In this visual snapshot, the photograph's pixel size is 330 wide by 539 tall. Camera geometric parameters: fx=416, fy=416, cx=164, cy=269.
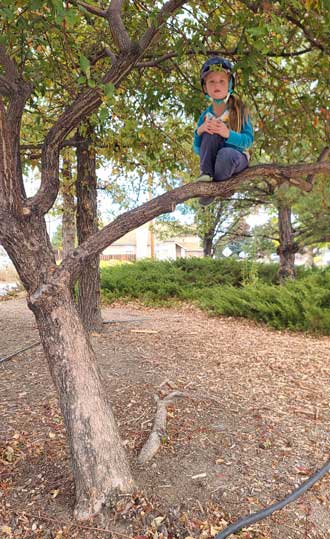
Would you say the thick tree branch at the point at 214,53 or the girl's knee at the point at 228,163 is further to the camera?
the thick tree branch at the point at 214,53

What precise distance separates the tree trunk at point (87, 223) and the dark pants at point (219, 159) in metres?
2.86

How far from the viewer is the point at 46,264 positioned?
6.64ft

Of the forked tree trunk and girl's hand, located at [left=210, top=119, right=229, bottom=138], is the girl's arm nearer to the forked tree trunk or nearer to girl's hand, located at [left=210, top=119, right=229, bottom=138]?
girl's hand, located at [left=210, top=119, right=229, bottom=138]

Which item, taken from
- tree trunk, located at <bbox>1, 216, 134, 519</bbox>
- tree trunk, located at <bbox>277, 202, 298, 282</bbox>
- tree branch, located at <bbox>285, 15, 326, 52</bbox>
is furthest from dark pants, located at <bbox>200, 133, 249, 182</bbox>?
tree trunk, located at <bbox>277, 202, 298, 282</bbox>

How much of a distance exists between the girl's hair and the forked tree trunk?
1270mm

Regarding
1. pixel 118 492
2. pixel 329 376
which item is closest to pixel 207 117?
pixel 118 492

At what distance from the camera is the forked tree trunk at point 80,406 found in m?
1.94

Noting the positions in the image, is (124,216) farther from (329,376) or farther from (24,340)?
(24,340)

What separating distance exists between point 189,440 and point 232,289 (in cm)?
476

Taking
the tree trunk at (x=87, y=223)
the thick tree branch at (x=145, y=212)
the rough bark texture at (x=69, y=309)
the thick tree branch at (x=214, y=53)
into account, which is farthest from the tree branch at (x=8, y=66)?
the tree trunk at (x=87, y=223)

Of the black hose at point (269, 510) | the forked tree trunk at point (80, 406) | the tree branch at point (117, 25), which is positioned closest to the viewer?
the black hose at point (269, 510)

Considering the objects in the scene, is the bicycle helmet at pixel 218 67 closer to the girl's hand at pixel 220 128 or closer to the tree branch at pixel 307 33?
the girl's hand at pixel 220 128

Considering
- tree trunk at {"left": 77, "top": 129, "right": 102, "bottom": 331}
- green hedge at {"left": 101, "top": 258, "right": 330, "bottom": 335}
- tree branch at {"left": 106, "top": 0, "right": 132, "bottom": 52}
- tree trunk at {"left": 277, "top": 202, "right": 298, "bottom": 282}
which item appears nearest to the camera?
tree branch at {"left": 106, "top": 0, "right": 132, "bottom": 52}

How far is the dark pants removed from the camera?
215 centimetres
